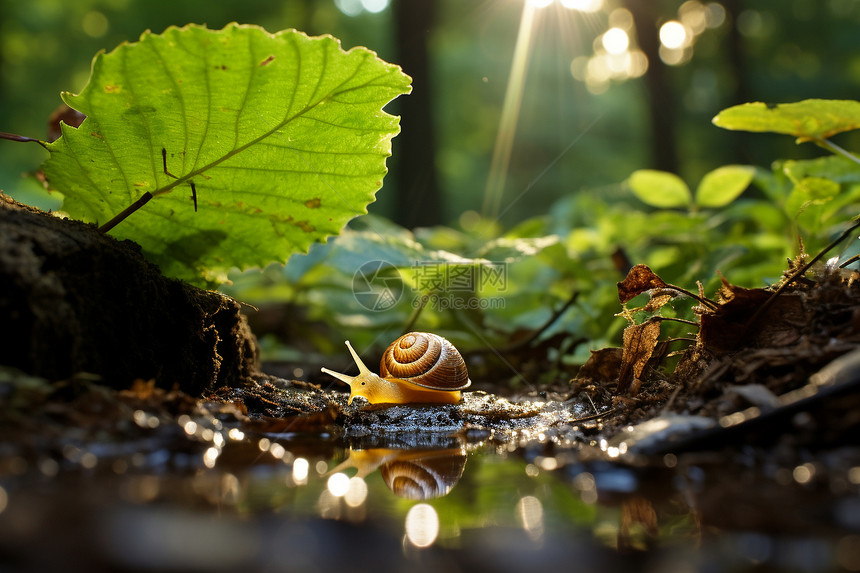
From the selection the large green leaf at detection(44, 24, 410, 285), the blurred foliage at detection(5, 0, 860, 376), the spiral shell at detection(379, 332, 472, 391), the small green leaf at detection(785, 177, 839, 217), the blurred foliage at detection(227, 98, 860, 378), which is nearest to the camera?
the large green leaf at detection(44, 24, 410, 285)

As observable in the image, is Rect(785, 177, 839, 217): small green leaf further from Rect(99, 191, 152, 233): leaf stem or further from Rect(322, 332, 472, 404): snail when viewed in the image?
Rect(99, 191, 152, 233): leaf stem

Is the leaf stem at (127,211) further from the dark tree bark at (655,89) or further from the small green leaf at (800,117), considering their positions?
the dark tree bark at (655,89)

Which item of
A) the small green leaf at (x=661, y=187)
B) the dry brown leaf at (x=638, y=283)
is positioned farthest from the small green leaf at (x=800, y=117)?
Answer: the small green leaf at (x=661, y=187)

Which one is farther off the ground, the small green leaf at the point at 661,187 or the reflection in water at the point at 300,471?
the small green leaf at the point at 661,187

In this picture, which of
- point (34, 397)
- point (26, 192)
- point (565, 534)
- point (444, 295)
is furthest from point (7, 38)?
point (565, 534)

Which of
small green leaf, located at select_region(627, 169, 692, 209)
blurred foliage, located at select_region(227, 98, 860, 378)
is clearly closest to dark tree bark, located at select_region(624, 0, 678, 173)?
blurred foliage, located at select_region(227, 98, 860, 378)

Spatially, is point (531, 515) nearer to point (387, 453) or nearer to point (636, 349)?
point (387, 453)

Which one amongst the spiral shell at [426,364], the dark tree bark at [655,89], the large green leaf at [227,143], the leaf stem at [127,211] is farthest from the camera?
the dark tree bark at [655,89]
